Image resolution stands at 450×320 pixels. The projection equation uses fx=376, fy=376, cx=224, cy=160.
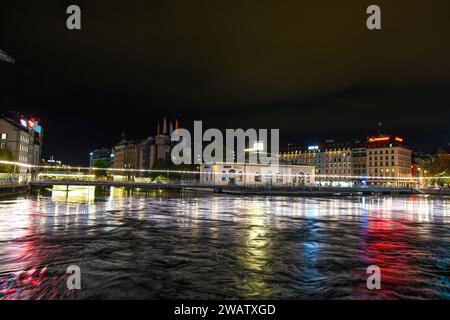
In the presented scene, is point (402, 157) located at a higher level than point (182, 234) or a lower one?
higher

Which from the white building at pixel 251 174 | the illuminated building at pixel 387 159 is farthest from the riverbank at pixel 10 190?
the illuminated building at pixel 387 159

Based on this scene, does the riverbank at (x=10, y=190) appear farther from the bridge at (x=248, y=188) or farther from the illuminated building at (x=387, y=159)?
the illuminated building at (x=387, y=159)

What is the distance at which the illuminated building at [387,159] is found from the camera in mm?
181500

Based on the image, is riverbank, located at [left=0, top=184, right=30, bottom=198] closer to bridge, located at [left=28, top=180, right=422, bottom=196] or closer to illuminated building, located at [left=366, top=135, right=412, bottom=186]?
bridge, located at [left=28, top=180, right=422, bottom=196]

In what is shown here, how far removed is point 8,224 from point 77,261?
46.0 ft

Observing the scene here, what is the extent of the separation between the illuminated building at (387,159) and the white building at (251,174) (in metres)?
59.7

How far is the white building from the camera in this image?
124 m

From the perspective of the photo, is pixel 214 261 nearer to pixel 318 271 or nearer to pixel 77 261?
pixel 318 271

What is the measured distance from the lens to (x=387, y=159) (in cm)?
18338

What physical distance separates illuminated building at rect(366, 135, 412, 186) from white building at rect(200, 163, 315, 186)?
59657 millimetres
